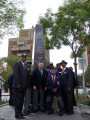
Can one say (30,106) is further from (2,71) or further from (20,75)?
(2,71)

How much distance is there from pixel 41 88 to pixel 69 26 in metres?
7.94

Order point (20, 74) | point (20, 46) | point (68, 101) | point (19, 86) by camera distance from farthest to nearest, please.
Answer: point (20, 46) < point (68, 101) < point (20, 74) < point (19, 86)

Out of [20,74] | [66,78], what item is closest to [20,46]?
[66,78]

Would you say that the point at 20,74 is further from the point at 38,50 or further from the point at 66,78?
the point at 38,50

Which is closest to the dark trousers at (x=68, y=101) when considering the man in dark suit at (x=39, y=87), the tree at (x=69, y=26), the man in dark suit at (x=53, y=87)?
the man in dark suit at (x=53, y=87)

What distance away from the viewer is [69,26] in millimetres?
12273

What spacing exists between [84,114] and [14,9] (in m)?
9.49

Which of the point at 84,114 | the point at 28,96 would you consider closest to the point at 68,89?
the point at 84,114

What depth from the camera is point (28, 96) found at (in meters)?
5.68

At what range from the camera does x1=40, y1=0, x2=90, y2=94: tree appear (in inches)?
453

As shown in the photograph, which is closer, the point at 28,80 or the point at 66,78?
the point at 28,80

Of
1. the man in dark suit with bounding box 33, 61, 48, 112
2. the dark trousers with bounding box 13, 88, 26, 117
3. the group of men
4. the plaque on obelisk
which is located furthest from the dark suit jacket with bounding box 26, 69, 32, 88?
the plaque on obelisk

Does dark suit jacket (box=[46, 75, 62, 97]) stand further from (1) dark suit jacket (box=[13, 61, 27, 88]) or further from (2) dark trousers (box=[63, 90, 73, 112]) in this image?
(1) dark suit jacket (box=[13, 61, 27, 88])

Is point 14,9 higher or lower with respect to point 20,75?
higher
